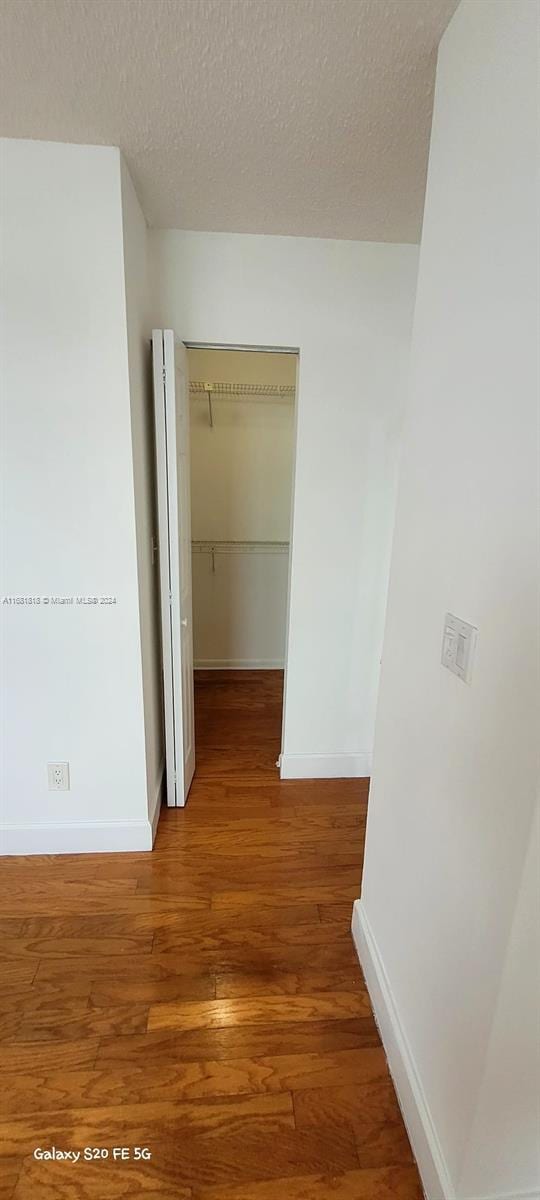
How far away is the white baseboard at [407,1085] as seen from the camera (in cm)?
99

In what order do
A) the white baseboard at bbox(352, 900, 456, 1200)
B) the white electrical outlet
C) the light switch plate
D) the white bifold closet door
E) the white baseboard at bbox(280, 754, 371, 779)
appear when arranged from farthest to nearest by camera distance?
the white baseboard at bbox(280, 754, 371, 779) → the white electrical outlet → the white bifold closet door → the white baseboard at bbox(352, 900, 456, 1200) → the light switch plate

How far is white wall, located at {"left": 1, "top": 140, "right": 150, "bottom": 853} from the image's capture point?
1.48m

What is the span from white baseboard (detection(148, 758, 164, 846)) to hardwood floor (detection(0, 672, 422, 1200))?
0.22 ft

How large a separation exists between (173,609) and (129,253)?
4.08ft

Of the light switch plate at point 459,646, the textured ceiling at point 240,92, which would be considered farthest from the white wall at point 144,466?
the light switch plate at point 459,646

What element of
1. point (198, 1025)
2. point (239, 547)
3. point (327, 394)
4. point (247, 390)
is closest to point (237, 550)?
point (239, 547)

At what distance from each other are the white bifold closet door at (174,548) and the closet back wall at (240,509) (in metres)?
1.29

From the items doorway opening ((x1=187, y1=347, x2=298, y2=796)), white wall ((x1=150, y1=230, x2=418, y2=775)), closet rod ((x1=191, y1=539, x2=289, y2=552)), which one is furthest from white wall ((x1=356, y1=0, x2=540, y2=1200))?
closet rod ((x1=191, y1=539, x2=289, y2=552))

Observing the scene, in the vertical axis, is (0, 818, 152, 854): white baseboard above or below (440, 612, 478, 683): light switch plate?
below

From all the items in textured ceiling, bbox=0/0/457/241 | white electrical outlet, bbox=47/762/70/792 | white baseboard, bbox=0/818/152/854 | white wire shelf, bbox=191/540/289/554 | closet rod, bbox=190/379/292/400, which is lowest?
white baseboard, bbox=0/818/152/854

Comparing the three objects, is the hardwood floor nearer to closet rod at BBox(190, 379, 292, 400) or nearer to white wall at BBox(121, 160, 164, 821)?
white wall at BBox(121, 160, 164, 821)

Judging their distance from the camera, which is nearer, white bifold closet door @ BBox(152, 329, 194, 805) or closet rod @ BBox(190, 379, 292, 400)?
white bifold closet door @ BBox(152, 329, 194, 805)

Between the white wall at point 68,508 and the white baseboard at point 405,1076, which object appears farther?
the white wall at point 68,508

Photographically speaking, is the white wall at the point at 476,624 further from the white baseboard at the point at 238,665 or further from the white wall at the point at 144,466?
the white baseboard at the point at 238,665
